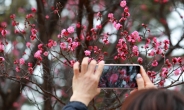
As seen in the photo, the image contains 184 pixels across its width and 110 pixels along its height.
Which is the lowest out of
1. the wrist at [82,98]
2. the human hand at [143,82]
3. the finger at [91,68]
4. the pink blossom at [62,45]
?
the wrist at [82,98]

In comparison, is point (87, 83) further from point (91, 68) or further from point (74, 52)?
point (74, 52)

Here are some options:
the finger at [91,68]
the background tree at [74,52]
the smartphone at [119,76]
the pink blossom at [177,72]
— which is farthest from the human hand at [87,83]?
the pink blossom at [177,72]

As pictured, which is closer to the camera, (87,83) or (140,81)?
(87,83)

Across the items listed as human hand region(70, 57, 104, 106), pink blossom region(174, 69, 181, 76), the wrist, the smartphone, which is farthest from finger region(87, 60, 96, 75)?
pink blossom region(174, 69, 181, 76)

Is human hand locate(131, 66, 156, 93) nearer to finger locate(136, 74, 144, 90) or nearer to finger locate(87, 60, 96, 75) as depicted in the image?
finger locate(136, 74, 144, 90)

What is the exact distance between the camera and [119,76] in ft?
6.88

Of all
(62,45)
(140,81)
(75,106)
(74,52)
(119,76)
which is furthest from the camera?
(74,52)

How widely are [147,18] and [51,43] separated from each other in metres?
7.31

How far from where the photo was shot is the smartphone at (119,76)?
2062mm

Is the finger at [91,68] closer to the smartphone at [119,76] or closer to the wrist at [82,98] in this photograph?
the wrist at [82,98]

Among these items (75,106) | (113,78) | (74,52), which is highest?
(74,52)

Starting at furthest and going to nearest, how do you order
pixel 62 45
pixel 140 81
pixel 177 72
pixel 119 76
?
pixel 177 72, pixel 62 45, pixel 119 76, pixel 140 81

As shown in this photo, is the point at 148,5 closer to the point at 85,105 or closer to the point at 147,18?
the point at 147,18

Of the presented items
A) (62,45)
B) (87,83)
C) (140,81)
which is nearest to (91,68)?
(87,83)
